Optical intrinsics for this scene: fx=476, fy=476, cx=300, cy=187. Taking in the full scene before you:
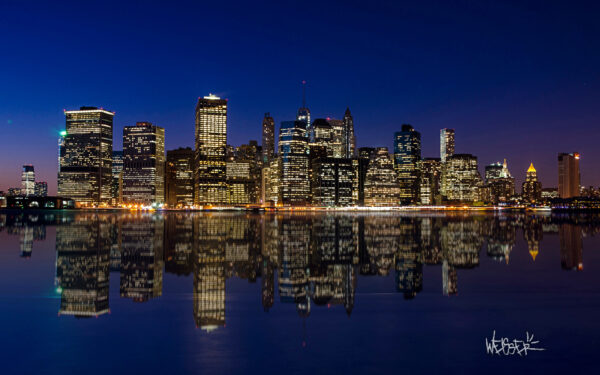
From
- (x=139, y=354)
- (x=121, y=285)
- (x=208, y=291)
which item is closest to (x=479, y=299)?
(x=208, y=291)

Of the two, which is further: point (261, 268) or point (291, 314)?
point (261, 268)

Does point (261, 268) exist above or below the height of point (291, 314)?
above

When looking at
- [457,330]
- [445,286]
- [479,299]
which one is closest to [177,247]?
[445,286]

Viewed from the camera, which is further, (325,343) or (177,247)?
(177,247)

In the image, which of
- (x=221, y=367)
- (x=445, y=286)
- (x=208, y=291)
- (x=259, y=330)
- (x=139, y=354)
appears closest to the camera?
(x=221, y=367)

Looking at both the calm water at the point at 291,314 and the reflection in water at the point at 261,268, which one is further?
the reflection in water at the point at 261,268

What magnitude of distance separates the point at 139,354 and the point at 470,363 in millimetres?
7692

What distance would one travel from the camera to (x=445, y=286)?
20484 mm

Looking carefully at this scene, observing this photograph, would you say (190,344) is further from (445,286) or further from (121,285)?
(445,286)

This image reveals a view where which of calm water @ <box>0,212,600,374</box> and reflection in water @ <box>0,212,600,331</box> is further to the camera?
reflection in water @ <box>0,212,600,331</box>

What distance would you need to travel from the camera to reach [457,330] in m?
13.4

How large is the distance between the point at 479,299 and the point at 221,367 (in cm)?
1126

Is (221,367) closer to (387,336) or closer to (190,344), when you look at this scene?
(190,344)

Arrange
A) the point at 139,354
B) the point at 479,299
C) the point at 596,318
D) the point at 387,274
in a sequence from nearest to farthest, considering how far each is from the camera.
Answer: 1. the point at 139,354
2. the point at 596,318
3. the point at 479,299
4. the point at 387,274
